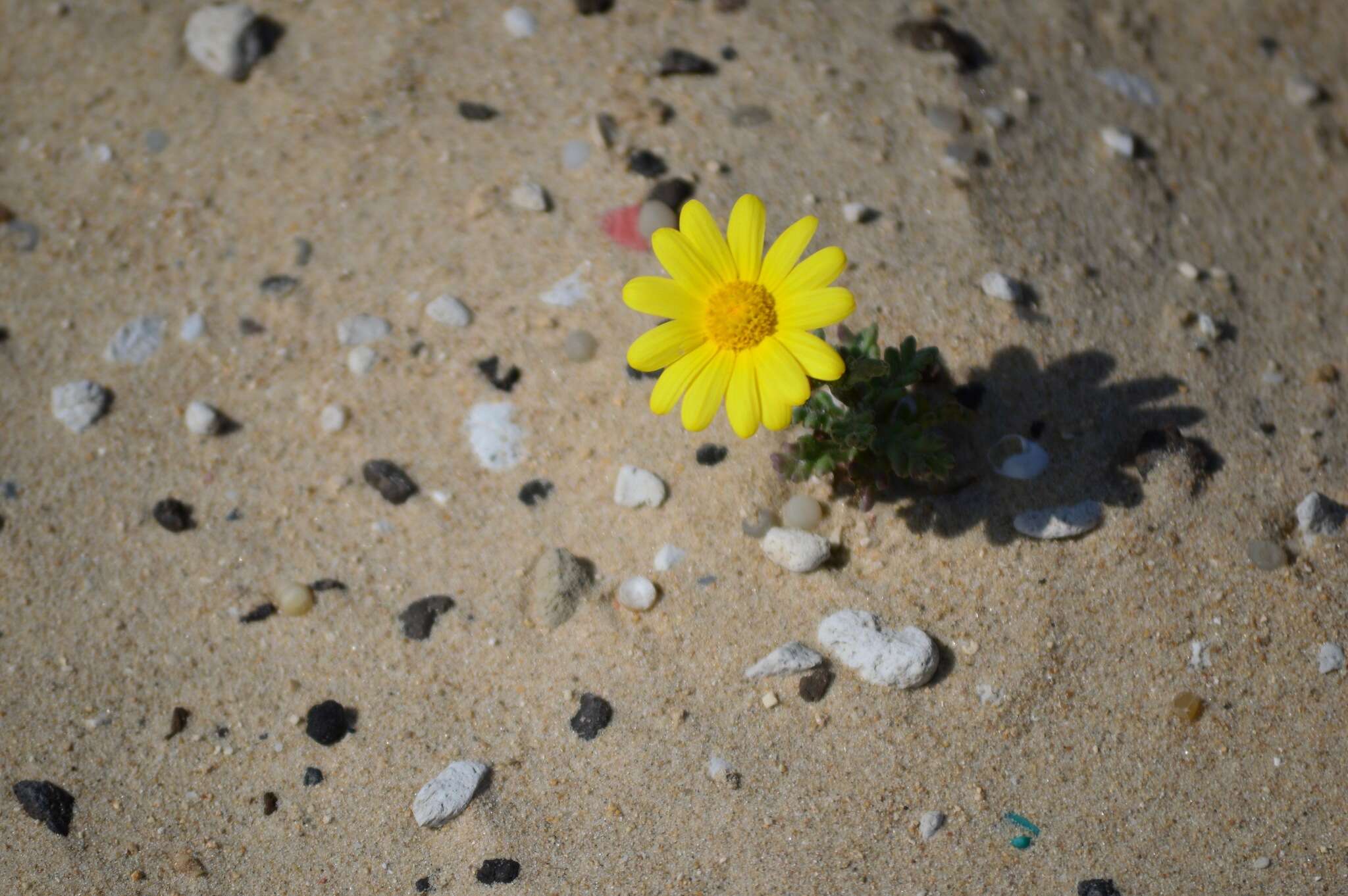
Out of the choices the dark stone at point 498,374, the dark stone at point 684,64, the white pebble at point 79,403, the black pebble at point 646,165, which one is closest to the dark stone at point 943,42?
the dark stone at point 684,64

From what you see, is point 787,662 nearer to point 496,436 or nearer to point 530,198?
point 496,436

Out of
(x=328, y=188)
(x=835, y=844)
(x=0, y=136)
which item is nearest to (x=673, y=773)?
(x=835, y=844)

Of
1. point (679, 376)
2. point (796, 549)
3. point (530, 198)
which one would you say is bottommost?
point (796, 549)

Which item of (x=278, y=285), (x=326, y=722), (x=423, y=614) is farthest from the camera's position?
(x=278, y=285)

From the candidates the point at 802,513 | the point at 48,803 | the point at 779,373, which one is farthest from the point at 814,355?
the point at 48,803

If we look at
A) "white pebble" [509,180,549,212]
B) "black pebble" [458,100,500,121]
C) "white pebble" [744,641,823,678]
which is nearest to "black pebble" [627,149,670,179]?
"white pebble" [509,180,549,212]

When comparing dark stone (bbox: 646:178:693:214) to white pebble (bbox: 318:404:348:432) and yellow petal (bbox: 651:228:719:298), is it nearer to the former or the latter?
yellow petal (bbox: 651:228:719:298)
